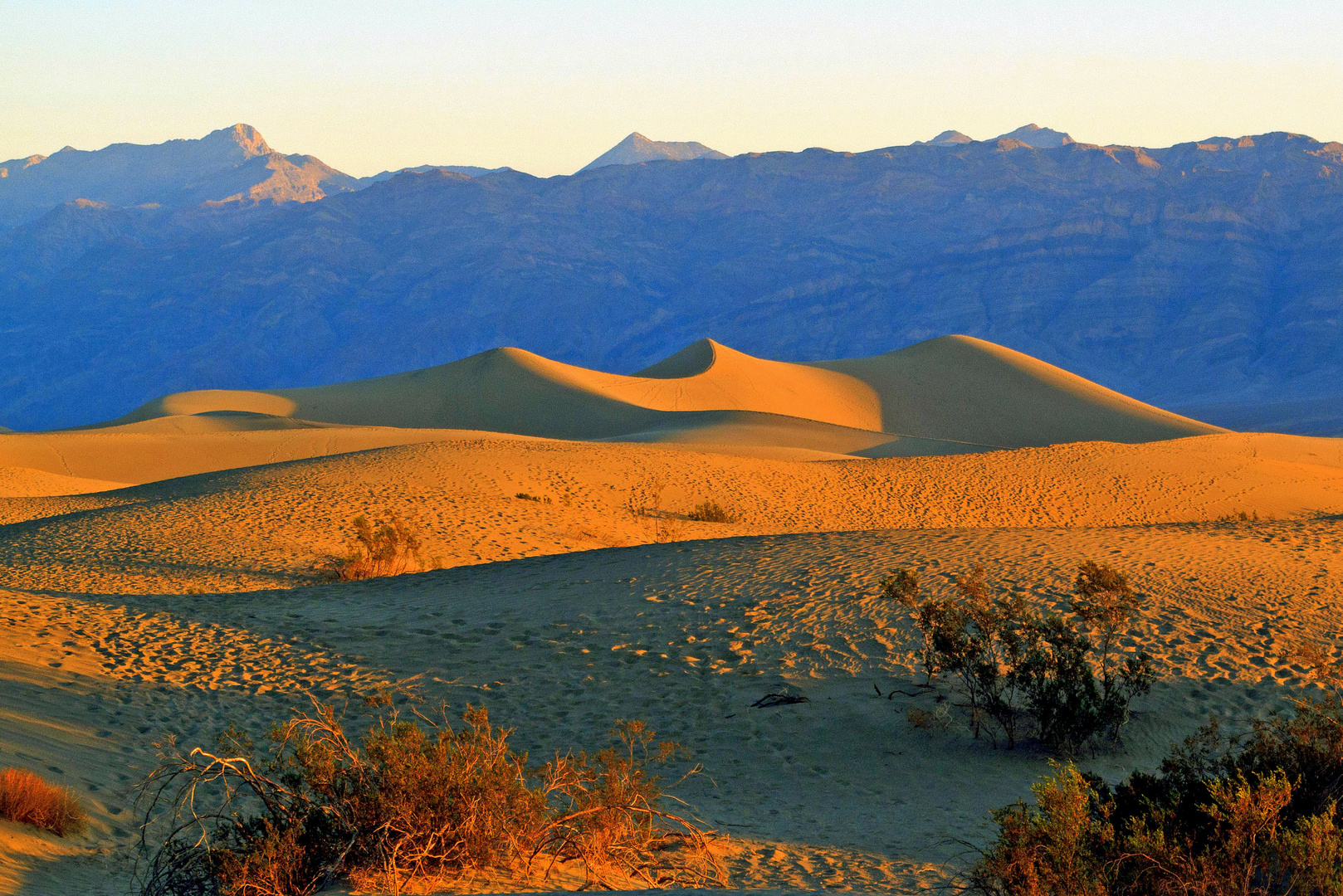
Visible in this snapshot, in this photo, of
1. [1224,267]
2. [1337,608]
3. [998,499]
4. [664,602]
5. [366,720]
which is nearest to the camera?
[366,720]

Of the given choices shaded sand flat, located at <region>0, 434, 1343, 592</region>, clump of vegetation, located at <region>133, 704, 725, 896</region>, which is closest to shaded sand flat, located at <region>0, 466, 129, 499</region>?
shaded sand flat, located at <region>0, 434, 1343, 592</region>

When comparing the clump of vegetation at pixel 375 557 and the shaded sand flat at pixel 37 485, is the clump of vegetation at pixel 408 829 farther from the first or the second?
the shaded sand flat at pixel 37 485

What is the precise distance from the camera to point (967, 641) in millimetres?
9359

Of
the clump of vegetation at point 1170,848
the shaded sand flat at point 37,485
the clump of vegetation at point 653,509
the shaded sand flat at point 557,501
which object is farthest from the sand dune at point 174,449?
the clump of vegetation at point 1170,848

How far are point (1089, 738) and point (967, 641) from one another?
1219mm

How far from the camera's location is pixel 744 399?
61406 millimetres

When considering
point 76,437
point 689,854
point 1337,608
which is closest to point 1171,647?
point 1337,608

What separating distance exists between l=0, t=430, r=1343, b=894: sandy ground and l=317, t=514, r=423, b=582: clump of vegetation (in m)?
0.51

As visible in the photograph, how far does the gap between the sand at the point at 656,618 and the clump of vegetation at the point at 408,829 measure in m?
0.45

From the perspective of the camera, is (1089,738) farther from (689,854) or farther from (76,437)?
(76,437)

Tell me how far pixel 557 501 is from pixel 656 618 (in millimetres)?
11242

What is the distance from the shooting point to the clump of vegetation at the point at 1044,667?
853 cm

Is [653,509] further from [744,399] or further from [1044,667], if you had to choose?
[744,399]

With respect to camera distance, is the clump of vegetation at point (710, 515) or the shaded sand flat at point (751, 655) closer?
the shaded sand flat at point (751, 655)
